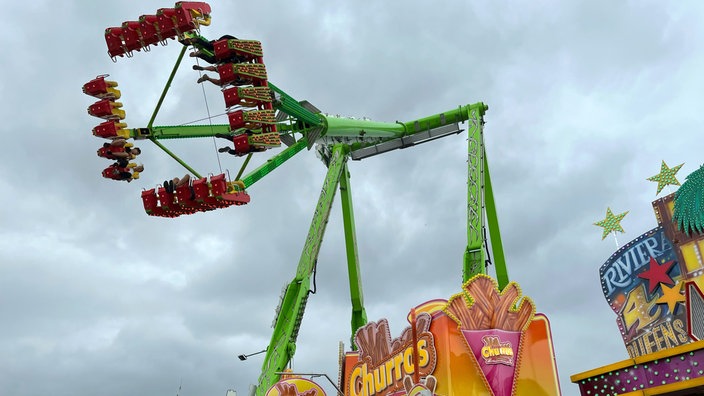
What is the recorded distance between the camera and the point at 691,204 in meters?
23.1

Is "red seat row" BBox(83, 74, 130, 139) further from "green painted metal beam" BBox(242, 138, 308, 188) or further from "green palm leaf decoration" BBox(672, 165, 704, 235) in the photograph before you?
"green palm leaf decoration" BBox(672, 165, 704, 235)

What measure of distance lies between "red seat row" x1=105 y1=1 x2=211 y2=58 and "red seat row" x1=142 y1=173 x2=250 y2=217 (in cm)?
552

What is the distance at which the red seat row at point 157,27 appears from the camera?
28469 mm

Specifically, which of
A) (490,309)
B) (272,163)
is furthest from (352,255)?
(490,309)

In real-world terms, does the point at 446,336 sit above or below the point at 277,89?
below

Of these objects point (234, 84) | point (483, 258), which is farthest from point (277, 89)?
point (483, 258)

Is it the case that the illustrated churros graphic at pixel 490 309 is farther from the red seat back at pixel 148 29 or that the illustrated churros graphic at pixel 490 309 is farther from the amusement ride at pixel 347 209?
the red seat back at pixel 148 29

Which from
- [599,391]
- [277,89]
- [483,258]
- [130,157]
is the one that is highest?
[277,89]

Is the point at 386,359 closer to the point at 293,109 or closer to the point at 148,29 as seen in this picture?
the point at 293,109

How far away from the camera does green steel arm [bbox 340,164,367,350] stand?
3791 cm

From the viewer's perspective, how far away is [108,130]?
29.6m

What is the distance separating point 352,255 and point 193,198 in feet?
44.1

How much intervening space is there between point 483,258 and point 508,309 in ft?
31.4

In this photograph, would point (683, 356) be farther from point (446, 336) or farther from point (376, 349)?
point (376, 349)
